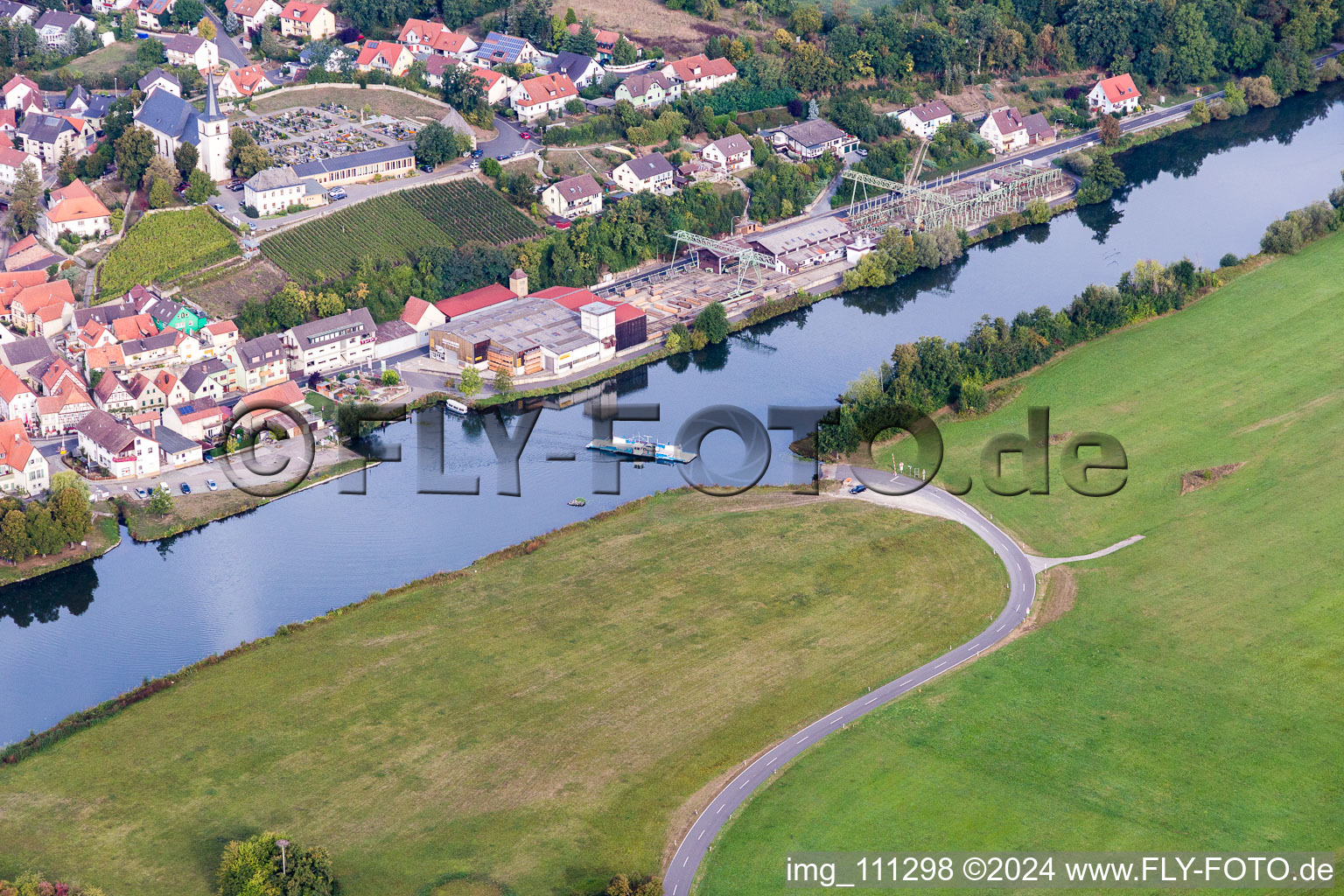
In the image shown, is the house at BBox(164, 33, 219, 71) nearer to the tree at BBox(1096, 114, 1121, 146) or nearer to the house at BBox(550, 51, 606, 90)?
the house at BBox(550, 51, 606, 90)

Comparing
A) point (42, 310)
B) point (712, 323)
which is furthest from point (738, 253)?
point (42, 310)

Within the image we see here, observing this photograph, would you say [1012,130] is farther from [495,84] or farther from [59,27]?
[59,27]

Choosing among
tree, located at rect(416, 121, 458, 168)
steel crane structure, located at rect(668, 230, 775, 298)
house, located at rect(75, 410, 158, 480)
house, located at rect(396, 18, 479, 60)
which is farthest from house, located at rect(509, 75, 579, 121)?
house, located at rect(75, 410, 158, 480)

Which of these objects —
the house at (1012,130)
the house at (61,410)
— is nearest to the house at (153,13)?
the house at (61,410)

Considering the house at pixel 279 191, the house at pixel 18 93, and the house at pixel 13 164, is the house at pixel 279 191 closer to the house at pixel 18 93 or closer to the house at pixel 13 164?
the house at pixel 13 164

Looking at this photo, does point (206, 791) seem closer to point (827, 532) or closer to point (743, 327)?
point (827, 532)
